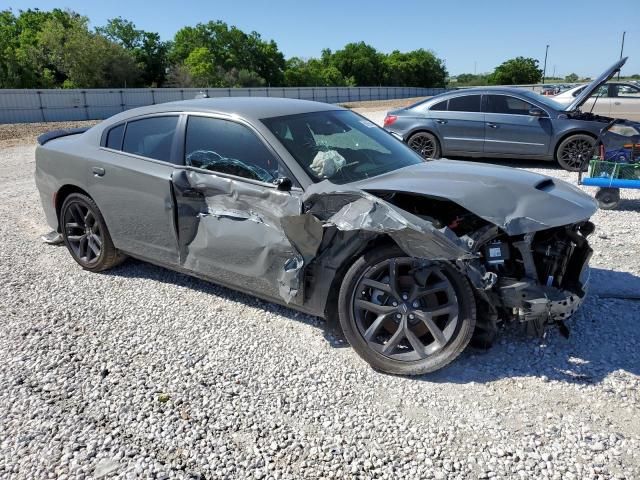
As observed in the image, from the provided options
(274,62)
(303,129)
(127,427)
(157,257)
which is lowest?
(127,427)

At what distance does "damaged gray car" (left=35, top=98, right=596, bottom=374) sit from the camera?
114 inches

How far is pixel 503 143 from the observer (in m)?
9.44

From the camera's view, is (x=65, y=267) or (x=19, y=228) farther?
(x=19, y=228)

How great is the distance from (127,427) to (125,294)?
6.15 feet

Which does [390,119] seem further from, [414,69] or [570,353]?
[414,69]

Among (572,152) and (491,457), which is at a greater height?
(572,152)

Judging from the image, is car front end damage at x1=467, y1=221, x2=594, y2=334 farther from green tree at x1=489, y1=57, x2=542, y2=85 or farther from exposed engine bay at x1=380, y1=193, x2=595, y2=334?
green tree at x1=489, y1=57, x2=542, y2=85

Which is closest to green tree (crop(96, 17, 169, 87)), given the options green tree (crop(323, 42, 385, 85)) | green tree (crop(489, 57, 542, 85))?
green tree (crop(323, 42, 385, 85))

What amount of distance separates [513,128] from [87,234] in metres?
7.74

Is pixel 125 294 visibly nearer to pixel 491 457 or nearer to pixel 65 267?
pixel 65 267

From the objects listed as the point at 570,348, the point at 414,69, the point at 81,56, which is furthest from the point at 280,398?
the point at 414,69

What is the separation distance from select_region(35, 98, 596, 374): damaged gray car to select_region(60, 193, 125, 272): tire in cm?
36

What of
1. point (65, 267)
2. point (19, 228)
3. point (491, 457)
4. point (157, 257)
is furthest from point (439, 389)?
point (19, 228)

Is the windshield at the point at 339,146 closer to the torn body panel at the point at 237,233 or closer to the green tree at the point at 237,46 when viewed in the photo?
the torn body panel at the point at 237,233
